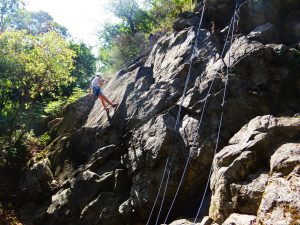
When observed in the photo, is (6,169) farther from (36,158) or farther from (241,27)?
(241,27)

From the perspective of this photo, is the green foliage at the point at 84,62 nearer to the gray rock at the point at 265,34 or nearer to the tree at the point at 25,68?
the tree at the point at 25,68

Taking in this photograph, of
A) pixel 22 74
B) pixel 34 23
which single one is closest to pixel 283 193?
pixel 22 74

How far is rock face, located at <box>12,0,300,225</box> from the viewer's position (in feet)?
26.1

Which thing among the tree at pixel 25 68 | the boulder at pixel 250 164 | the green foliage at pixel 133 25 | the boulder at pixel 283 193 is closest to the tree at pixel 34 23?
the green foliage at pixel 133 25

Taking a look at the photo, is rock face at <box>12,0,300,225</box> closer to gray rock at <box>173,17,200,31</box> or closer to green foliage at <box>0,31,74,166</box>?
gray rock at <box>173,17,200,31</box>

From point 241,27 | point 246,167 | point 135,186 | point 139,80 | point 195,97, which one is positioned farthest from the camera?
point 139,80

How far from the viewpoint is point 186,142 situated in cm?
1045

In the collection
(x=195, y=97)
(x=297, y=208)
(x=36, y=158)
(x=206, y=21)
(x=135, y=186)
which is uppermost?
(x=206, y=21)

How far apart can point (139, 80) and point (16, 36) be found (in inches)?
258

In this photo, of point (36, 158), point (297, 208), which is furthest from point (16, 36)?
point (297, 208)

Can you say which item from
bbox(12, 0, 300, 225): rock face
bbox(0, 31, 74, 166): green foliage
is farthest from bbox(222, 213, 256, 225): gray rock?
bbox(0, 31, 74, 166): green foliage

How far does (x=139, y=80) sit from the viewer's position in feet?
46.8

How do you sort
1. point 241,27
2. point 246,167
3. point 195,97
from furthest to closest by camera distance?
point 241,27 → point 195,97 → point 246,167

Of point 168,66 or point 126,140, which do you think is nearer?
point 126,140
